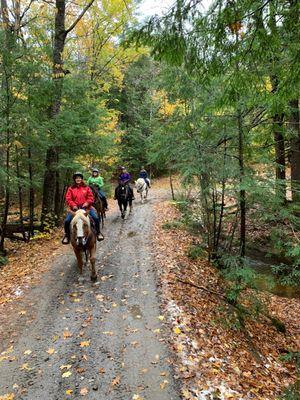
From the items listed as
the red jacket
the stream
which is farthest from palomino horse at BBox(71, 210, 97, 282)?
the stream

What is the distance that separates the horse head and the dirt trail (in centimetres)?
123

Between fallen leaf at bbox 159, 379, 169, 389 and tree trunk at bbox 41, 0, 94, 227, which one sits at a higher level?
tree trunk at bbox 41, 0, 94, 227

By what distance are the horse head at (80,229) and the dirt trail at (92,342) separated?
1230 millimetres

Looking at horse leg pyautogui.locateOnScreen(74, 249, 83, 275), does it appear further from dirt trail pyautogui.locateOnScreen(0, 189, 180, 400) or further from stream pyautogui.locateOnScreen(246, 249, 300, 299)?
stream pyautogui.locateOnScreen(246, 249, 300, 299)

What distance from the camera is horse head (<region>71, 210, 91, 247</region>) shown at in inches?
331

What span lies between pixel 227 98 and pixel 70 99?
959 cm

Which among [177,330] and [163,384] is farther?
[177,330]

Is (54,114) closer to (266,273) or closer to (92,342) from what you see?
(92,342)

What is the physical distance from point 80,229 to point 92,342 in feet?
9.64

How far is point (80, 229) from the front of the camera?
331 inches

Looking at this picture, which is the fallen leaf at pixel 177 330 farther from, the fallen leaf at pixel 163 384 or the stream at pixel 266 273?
the stream at pixel 266 273

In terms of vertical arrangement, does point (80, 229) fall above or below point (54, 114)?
below

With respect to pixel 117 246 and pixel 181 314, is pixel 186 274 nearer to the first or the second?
pixel 181 314

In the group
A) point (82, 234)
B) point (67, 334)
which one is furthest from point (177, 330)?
point (82, 234)
